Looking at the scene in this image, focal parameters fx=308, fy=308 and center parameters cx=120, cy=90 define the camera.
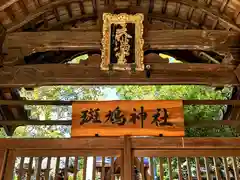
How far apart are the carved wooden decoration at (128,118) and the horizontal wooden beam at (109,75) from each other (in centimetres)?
35

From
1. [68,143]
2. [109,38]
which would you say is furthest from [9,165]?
[109,38]

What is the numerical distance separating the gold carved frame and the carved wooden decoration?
533 mm

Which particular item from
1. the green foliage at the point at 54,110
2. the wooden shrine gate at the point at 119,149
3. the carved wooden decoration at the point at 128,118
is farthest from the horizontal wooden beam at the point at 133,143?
the green foliage at the point at 54,110

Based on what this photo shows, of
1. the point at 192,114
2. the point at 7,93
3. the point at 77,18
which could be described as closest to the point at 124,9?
the point at 77,18

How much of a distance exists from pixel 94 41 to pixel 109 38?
25cm

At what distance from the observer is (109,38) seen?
4559mm

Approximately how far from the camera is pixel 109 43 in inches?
178

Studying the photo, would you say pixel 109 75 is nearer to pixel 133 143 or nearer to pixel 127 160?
pixel 133 143

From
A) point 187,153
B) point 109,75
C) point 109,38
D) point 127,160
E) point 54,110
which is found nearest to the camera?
point 127,160

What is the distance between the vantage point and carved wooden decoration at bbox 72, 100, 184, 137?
3986mm

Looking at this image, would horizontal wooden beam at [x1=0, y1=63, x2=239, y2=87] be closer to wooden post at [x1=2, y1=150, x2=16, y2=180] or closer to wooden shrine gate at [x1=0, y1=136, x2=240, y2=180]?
wooden shrine gate at [x1=0, y1=136, x2=240, y2=180]

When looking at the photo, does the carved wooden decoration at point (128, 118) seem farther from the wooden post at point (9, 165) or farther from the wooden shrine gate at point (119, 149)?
the wooden post at point (9, 165)

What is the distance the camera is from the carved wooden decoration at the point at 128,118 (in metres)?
3.99

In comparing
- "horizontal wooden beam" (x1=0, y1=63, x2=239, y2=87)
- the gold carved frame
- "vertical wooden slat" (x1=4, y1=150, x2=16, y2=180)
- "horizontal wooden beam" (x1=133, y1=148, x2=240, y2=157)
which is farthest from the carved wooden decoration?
"vertical wooden slat" (x1=4, y1=150, x2=16, y2=180)
